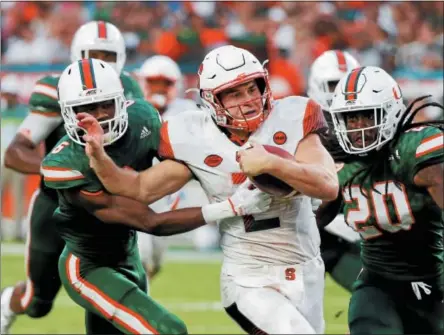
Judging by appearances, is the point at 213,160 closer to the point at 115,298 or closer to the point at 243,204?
the point at 243,204

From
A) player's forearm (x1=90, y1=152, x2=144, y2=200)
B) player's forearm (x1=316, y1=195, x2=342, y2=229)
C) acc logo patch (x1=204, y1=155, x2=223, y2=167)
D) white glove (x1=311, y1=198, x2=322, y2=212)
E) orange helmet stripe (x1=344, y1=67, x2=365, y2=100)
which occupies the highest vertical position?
orange helmet stripe (x1=344, y1=67, x2=365, y2=100)

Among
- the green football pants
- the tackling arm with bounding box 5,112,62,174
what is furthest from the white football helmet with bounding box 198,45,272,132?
the tackling arm with bounding box 5,112,62,174

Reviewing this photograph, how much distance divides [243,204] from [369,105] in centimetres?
75

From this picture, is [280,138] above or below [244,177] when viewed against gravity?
above

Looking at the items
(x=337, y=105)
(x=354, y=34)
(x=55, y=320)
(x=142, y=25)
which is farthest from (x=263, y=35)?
(x=337, y=105)

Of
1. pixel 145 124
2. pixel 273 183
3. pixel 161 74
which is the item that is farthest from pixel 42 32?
pixel 273 183

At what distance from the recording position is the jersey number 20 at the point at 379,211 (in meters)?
4.09

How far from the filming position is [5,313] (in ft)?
19.3

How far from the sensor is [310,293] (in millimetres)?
3928

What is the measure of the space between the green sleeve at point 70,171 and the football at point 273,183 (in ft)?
2.49

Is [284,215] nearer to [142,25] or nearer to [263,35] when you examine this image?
[263,35]

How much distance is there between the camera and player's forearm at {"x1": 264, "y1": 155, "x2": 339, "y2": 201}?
3.59 meters

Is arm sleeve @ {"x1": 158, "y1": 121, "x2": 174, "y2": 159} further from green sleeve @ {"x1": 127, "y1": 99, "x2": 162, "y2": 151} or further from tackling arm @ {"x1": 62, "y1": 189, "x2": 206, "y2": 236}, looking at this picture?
green sleeve @ {"x1": 127, "y1": 99, "x2": 162, "y2": 151}

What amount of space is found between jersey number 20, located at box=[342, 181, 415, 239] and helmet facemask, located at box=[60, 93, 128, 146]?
3.20 ft
